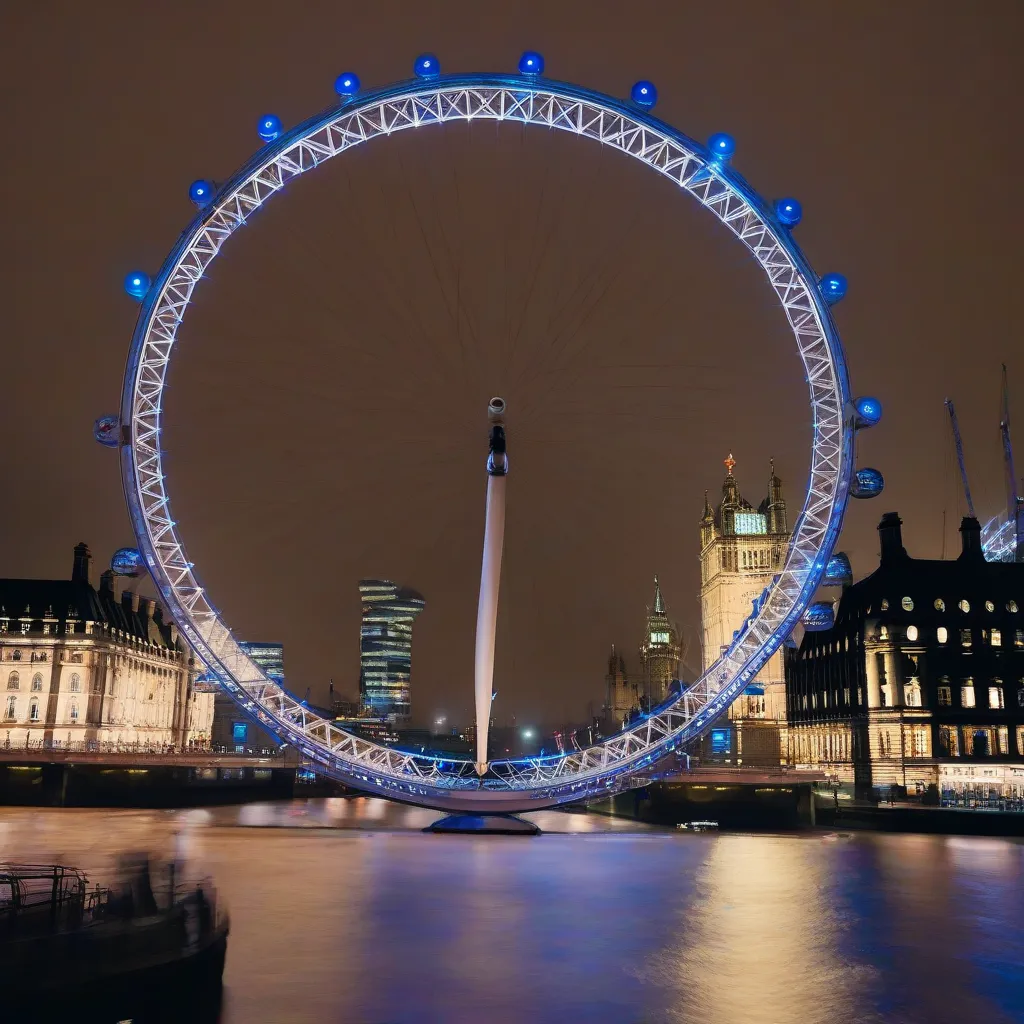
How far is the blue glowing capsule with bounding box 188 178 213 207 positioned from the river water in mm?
26559

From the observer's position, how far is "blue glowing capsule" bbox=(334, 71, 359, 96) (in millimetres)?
43469

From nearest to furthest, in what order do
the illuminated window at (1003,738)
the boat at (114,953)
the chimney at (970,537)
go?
1. the boat at (114,953)
2. the illuminated window at (1003,738)
3. the chimney at (970,537)

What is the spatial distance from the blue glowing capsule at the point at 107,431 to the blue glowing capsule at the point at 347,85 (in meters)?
16.9

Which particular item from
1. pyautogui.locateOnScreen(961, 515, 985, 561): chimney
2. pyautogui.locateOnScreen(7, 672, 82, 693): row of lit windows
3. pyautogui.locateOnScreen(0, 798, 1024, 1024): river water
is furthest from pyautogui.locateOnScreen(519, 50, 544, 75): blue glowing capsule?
pyautogui.locateOnScreen(7, 672, 82, 693): row of lit windows

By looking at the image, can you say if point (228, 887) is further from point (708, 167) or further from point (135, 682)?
point (135, 682)

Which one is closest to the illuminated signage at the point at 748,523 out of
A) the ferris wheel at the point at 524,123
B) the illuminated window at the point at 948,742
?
the illuminated window at the point at 948,742

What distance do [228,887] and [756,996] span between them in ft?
73.5

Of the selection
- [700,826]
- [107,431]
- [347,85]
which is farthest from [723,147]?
[700,826]

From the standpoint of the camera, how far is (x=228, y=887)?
41.2 meters

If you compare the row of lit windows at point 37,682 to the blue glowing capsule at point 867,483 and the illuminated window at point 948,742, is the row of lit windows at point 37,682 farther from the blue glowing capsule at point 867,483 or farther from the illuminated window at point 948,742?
the blue glowing capsule at point 867,483

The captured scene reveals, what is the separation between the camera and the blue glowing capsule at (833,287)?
153 feet

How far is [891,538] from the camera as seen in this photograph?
113 metres

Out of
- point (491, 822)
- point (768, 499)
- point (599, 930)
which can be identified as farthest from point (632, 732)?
point (768, 499)

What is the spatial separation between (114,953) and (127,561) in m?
31.0
